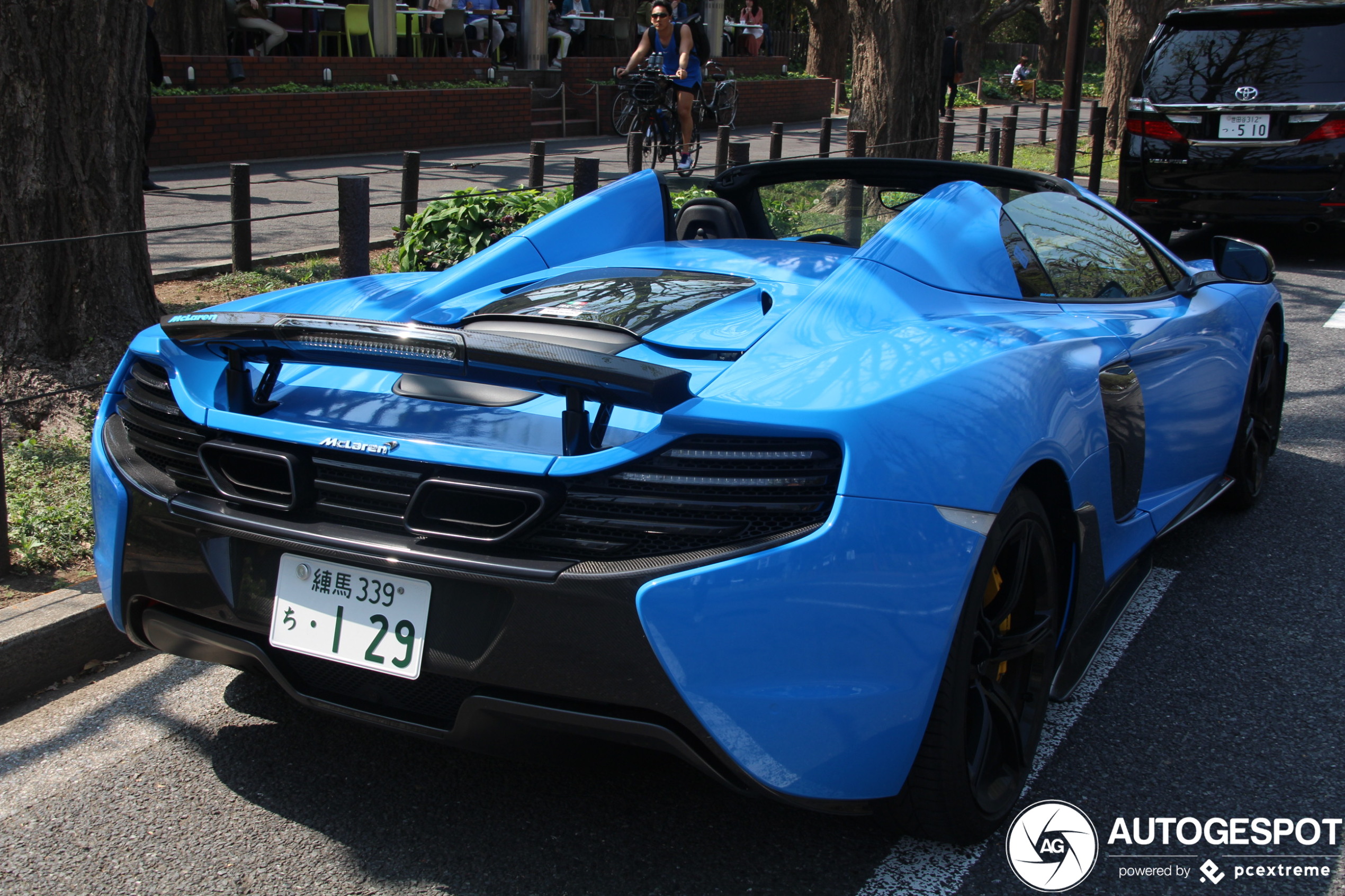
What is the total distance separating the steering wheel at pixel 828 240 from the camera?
3.85 metres

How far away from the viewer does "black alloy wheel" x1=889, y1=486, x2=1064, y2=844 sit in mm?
2156

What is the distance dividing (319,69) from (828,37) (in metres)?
20.1

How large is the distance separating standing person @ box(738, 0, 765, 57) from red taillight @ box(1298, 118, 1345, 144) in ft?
68.5

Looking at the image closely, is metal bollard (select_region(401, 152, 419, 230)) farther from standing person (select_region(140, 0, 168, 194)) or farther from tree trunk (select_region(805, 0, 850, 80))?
tree trunk (select_region(805, 0, 850, 80))

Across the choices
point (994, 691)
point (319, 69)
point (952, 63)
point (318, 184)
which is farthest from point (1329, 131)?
point (952, 63)

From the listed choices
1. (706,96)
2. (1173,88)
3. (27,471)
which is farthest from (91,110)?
(706,96)

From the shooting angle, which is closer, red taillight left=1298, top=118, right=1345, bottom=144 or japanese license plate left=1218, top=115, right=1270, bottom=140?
red taillight left=1298, top=118, right=1345, bottom=144

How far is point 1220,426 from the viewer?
12.6ft

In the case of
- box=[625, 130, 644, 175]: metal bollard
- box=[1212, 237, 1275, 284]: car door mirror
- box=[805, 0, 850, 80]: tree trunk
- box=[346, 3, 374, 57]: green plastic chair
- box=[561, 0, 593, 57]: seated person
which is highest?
box=[805, 0, 850, 80]: tree trunk

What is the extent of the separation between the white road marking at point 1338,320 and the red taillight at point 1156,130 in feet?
6.21

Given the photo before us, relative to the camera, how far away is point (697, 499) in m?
2.01

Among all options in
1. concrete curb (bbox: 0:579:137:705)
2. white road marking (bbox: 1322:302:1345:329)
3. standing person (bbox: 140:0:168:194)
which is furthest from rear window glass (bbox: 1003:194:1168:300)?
standing person (bbox: 140:0:168:194)

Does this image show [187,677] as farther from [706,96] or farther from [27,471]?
[706,96]

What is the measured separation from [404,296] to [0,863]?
157cm
